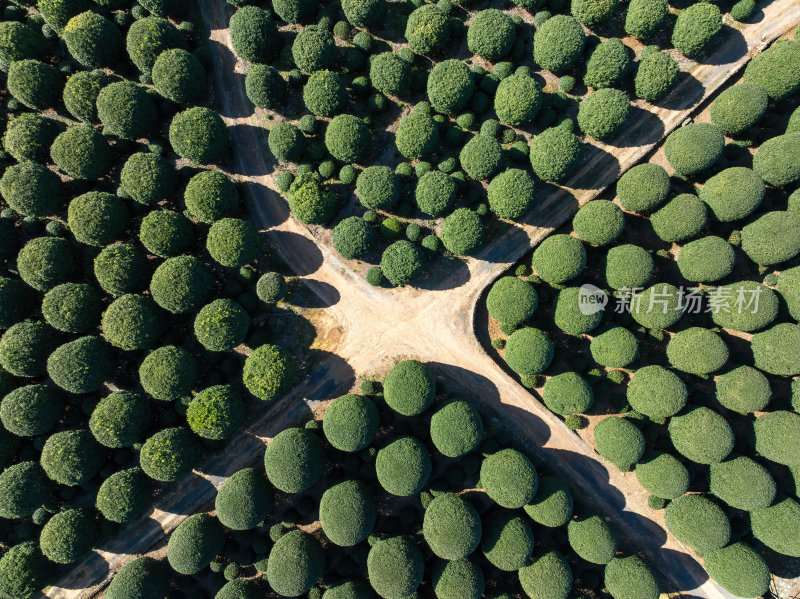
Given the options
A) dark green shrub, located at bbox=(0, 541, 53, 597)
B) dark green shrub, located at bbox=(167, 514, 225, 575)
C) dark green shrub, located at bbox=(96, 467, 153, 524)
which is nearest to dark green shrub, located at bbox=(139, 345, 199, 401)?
dark green shrub, located at bbox=(96, 467, 153, 524)

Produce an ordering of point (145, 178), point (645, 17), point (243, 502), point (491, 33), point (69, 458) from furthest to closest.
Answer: point (491, 33)
point (145, 178)
point (645, 17)
point (243, 502)
point (69, 458)

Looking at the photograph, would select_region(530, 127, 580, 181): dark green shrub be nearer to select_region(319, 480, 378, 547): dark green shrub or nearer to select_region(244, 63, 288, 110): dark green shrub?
select_region(244, 63, 288, 110): dark green shrub

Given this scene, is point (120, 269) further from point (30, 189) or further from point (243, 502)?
point (243, 502)

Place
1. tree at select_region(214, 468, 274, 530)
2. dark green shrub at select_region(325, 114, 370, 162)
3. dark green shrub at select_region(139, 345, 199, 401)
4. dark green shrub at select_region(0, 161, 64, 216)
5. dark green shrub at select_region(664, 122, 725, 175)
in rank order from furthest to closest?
dark green shrub at select_region(325, 114, 370, 162) → dark green shrub at select_region(0, 161, 64, 216) → dark green shrub at select_region(664, 122, 725, 175) → tree at select_region(214, 468, 274, 530) → dark green shrub at select_region(139, 345, 199, 401)

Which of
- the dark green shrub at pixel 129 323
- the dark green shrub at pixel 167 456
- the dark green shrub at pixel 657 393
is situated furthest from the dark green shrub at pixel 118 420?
the dark green shrub at pixel 657 393

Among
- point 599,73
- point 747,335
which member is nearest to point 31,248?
point 599,73

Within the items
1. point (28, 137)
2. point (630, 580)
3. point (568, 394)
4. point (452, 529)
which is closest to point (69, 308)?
point (28, 137)

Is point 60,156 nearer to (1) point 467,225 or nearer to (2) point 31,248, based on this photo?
(2) point 31,248
